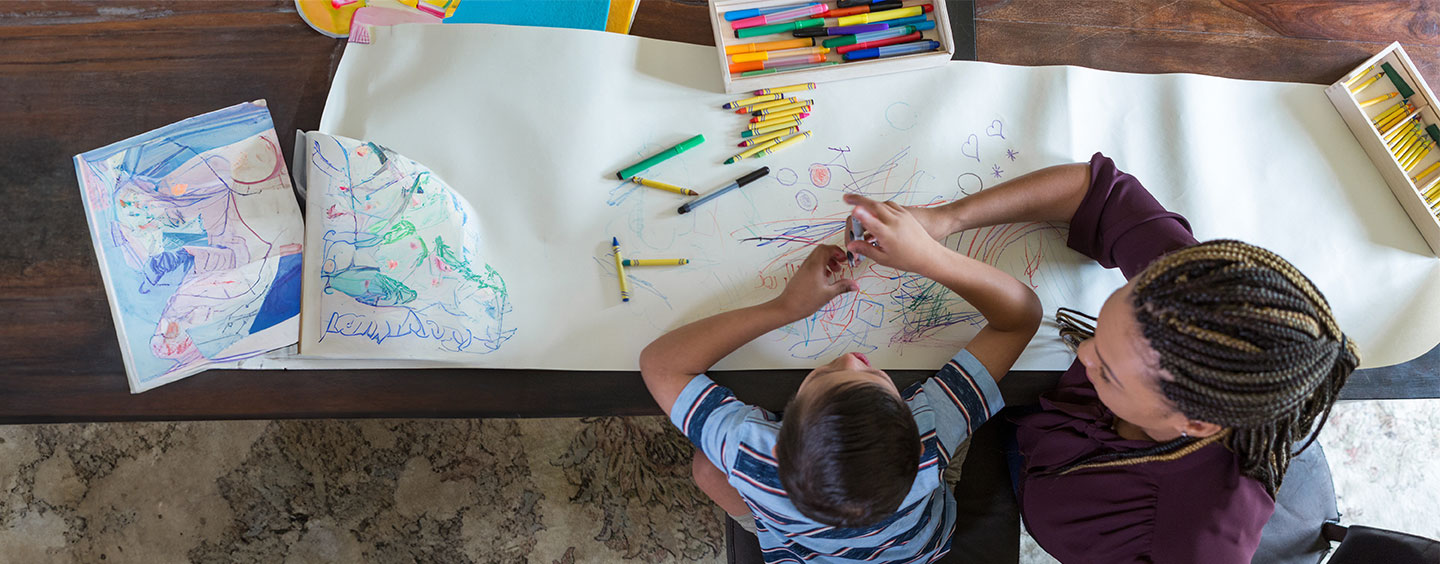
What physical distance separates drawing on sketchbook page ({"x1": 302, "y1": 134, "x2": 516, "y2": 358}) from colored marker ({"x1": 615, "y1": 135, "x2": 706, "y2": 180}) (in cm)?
23

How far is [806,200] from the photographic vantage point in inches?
42.3

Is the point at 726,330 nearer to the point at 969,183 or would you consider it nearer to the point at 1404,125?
Result: the point at 969,183

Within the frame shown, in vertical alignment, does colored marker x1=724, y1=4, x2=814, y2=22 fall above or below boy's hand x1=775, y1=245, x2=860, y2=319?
above

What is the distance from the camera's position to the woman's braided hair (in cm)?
68

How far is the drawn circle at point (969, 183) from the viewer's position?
1101mm

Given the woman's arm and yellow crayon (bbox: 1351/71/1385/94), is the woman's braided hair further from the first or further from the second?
yellow crayon (bbox: 1351/71/1385/94)

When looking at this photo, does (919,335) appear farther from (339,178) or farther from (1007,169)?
(339,178)

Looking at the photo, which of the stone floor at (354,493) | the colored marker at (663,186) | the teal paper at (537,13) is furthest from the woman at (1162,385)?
the stone floor at (354,493)

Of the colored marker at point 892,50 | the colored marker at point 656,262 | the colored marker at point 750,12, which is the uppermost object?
the colored marker at point 750,12

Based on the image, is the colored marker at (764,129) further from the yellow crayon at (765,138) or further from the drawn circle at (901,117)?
the drawn circle at (901,117)

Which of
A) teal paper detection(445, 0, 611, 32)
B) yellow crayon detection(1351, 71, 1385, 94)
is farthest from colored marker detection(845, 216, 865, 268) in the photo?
yellow crayon detection(1351, 71, 1385, 94)

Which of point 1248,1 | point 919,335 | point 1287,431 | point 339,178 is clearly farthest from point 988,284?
point 339,178

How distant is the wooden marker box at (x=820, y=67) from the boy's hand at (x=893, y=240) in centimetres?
21

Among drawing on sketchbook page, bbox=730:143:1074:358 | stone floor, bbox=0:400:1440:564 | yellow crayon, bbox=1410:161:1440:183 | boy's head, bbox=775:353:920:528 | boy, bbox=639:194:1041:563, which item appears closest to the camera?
boy's head, bbox=775:353:920:528
